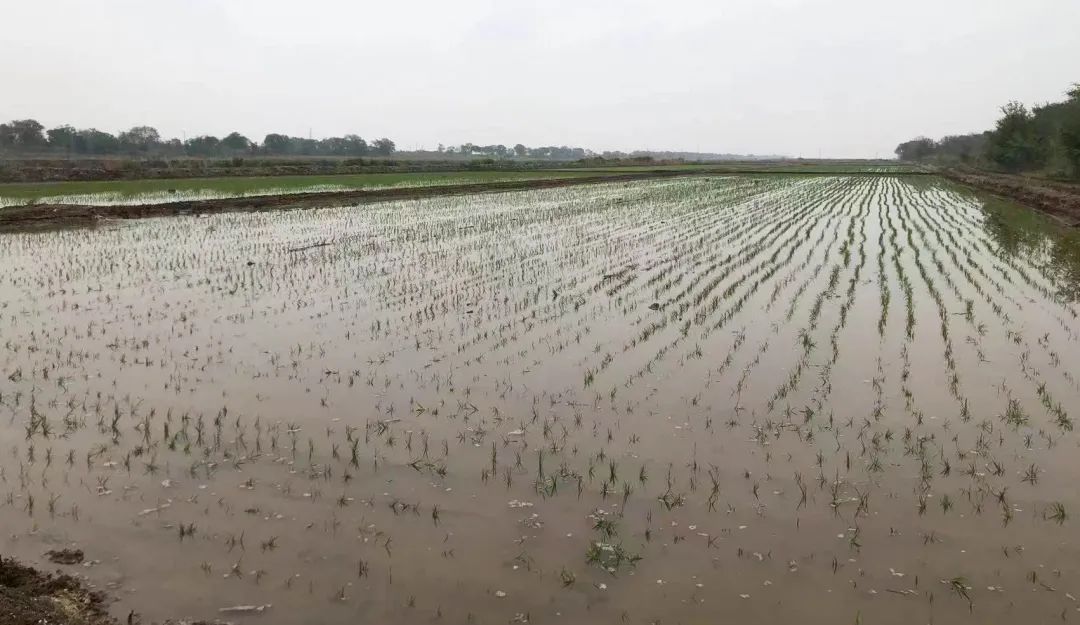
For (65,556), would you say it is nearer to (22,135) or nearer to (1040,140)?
(1040,140)

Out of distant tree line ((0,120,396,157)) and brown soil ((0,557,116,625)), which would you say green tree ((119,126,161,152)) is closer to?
distant tree line ((0,120,396,157))

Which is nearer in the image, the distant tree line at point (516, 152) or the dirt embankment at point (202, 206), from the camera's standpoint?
the dirt embankment at point (202, 206)

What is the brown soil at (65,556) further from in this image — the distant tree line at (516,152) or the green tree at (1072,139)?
the distant tree line at (516,152)

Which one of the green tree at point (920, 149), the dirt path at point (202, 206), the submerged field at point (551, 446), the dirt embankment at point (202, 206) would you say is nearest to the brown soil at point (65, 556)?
the submerged field at point (551, 446)

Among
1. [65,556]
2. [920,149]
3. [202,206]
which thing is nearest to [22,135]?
[202,206]

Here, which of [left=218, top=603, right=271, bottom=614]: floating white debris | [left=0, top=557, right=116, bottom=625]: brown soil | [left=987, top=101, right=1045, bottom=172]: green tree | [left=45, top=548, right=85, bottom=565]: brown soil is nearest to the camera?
[left=0, top=557, right=116, bottom=625]: brown soil

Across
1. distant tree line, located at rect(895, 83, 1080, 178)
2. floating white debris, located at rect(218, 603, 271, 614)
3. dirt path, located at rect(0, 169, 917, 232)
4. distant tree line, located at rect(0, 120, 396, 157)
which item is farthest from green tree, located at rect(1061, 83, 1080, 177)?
distant tree line, located at rect(0, 120, 396, 157)
